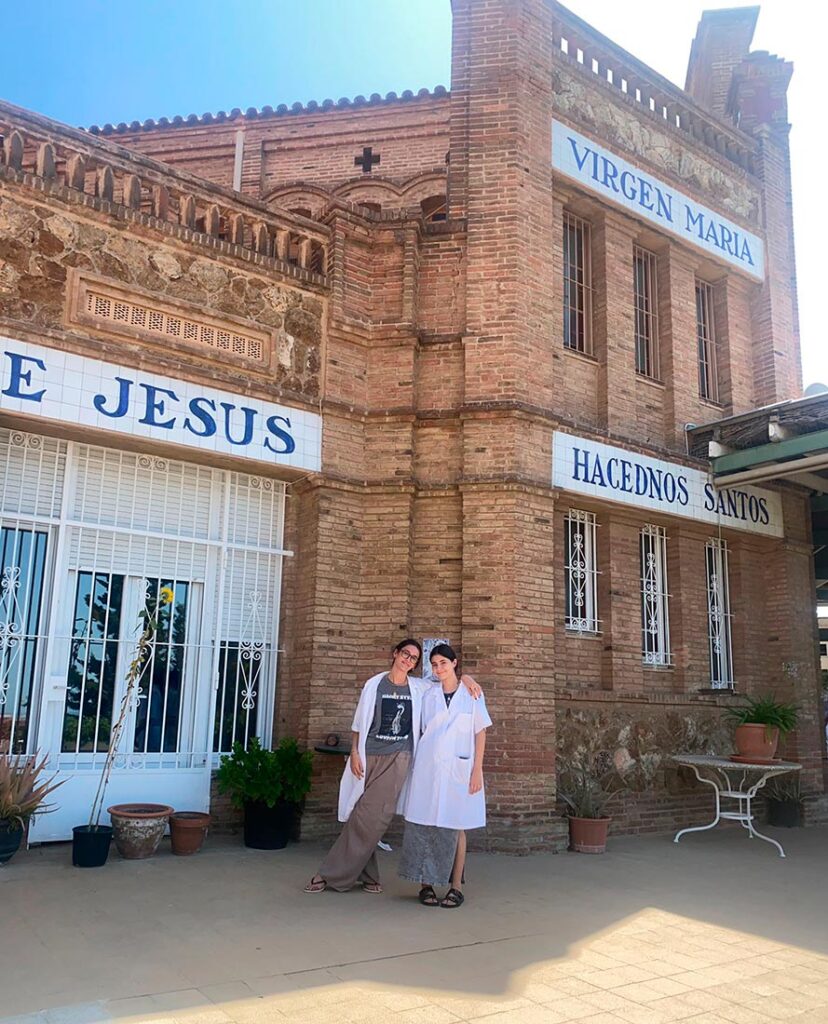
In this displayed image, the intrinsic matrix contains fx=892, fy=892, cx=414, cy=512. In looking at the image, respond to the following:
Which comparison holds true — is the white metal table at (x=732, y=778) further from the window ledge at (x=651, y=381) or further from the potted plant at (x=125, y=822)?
the potted plant at (x=125, y=822)

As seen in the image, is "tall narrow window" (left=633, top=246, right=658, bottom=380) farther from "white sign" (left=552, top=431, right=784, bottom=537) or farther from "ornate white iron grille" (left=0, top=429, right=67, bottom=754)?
"ornate white iron grille" (left=0, top=429, right=67, bottom=754)

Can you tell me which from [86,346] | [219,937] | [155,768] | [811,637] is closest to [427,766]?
[219,937]

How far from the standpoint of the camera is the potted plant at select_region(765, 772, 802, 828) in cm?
1159

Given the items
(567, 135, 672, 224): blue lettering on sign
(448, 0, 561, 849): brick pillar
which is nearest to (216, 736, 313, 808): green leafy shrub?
(448, 0, 561, 849): brick pillar

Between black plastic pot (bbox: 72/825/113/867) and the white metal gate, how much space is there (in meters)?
0.82

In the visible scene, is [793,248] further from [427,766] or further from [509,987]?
[509,987]

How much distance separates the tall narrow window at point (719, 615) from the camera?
12.1 m

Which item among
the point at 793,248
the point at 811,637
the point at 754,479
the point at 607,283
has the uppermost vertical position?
the point at 793,248

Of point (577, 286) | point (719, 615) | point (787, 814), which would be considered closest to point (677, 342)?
point (577, 286)

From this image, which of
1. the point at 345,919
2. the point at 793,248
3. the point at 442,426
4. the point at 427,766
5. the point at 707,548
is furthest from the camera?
the point at 793,248

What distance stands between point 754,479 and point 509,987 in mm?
8411

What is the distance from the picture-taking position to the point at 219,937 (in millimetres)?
5473

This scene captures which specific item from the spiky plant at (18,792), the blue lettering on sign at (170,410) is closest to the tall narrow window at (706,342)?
the blue lettering on sign at (170,410)

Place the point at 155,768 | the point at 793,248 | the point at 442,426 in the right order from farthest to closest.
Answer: the point at 793,248 < the point at 442,426 < the point at 155,768
